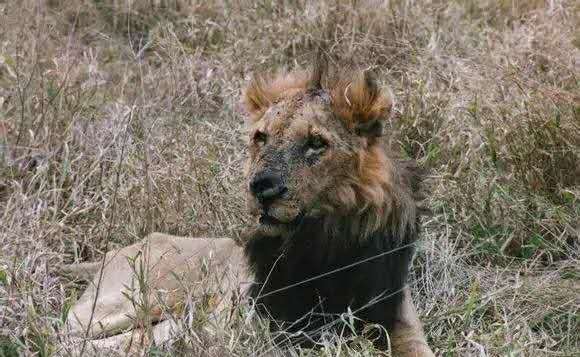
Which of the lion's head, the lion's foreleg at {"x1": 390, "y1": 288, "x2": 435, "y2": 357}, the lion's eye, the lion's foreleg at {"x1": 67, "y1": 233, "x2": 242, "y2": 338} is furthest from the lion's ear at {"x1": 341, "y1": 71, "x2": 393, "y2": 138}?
the lion's foreleg at {"x1": 67, "y1": 233, "x2": 242, "y2": 338}

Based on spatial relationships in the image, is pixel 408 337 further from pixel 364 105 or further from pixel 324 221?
Answer: pixel 364 105

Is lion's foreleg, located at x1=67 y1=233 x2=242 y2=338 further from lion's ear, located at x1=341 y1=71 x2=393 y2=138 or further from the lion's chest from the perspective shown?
lion's ear, located at x1=341 y1=71 x2=393 y2=138

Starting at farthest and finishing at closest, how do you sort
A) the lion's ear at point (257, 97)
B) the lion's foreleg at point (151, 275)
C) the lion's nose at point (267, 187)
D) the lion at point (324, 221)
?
the lion's foreleg at point (151, 275), the lion's ear at point (257, 97), the lion at point (324, 221), the lion's nose at point (267, 187)

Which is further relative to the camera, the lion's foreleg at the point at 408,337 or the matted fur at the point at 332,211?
the lion's foreleg at the point at 408,337

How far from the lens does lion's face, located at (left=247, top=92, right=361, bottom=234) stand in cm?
438

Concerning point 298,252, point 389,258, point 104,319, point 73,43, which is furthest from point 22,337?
point 73,43

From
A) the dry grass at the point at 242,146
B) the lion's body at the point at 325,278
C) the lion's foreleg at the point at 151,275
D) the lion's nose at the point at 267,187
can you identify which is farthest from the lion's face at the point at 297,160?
the lion's foreleg at the point at 151,275

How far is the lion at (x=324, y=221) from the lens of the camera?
14.7ft

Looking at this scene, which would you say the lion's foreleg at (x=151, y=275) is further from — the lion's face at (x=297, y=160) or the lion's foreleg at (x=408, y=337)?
the lion's foreleg at (x=408, y=337)

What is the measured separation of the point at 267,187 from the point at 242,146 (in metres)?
2.33

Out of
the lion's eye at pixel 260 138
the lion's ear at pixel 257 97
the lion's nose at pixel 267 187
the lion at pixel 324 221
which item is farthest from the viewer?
the lion's ear at pixel 257 97

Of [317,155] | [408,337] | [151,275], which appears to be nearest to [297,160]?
[317,155]

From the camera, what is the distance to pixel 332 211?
4543 mm

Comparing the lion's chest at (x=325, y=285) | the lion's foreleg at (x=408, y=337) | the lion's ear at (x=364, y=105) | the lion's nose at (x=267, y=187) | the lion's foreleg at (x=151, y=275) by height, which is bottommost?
the lion's foreleg at (x=151, y=275)
